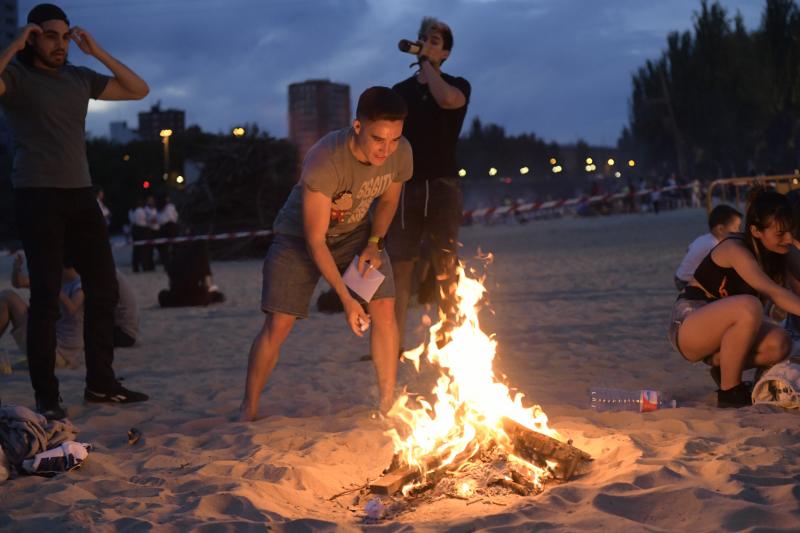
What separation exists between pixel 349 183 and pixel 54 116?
1.74m

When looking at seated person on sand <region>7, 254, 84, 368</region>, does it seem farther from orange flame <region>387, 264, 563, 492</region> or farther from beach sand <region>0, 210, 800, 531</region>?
orange flame <region>387, 264, 563, 492</region>

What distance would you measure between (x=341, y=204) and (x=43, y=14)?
194cm

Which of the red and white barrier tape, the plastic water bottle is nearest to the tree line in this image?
the red and white barrier tape

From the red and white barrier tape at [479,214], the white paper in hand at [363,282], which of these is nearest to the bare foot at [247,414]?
the white paper in hand at [363,282]

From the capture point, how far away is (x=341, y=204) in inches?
186

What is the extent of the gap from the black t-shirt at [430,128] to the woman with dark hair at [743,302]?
1830 mm

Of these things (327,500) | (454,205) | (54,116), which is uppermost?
(54,116)

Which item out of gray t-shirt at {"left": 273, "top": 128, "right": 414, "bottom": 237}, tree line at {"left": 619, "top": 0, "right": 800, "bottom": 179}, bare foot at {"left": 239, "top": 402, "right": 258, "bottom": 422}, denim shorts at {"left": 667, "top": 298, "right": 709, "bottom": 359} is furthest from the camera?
tree line at {"left": 619, "top": 0, "right": 800, "bottom": 179}

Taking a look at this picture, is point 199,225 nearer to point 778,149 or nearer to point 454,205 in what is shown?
point 454,205

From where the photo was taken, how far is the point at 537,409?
4496 mm

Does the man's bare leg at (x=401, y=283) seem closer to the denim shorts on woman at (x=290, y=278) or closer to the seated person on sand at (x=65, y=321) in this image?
the denim shorts on woman at (x=290, y=278)

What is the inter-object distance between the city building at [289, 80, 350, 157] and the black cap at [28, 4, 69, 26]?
18660 mm

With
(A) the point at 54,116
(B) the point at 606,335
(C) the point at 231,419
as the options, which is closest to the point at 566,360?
(B) the point at 606,335

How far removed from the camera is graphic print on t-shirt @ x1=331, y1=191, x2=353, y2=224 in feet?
15.5
